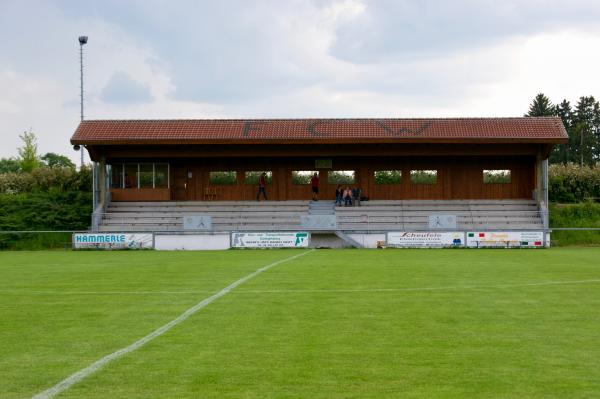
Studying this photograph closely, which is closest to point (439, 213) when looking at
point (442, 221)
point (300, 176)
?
point (442, 221)

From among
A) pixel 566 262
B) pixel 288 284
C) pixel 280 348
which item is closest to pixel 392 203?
pixel 566 262

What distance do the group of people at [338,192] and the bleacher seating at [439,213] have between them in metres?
0.67

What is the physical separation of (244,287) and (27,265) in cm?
1333

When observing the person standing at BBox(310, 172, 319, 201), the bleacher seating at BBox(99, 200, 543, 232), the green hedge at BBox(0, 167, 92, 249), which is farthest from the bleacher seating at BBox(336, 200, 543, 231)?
the green hedge at BBox(0, 167, 92, 249)

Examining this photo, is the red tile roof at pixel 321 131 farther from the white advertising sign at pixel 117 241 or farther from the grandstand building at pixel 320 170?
the white advertising sign at pixel 117 241

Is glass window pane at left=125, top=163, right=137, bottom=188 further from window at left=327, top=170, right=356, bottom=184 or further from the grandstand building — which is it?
window at left=327, top=170, right=356, bottom=184

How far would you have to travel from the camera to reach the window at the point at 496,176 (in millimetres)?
52688

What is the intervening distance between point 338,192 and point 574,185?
18101mm

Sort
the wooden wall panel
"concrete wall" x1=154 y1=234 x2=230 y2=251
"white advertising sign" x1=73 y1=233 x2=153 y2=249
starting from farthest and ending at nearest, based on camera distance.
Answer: the wooden wall panel < "white advertising sign" x1=73 y1=233 x2=153 y2=249 < "concrete wall" x1=154 y1=234 x2=230 y2=251

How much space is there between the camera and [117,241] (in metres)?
42.2

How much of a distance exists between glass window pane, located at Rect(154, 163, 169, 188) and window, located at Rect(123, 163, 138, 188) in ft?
4.22

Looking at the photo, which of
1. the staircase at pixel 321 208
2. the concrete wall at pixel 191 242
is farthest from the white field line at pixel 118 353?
the staircase at pixel 321 208

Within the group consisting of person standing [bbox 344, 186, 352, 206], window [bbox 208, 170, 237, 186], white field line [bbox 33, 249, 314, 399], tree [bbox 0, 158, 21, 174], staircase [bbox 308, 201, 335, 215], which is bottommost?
white field line [bbox 33, 249, 314, 399]

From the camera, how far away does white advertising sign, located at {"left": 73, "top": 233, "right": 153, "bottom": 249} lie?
41875 millimetres
